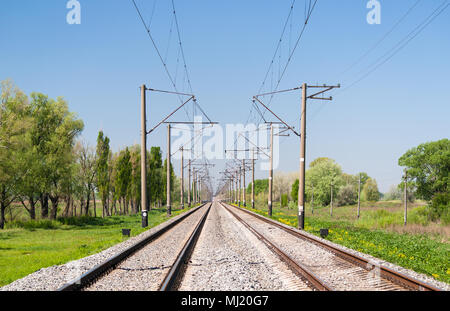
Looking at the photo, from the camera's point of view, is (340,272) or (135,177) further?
(135,177)

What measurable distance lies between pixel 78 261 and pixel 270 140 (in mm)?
26694

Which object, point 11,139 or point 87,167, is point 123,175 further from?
point 11,139

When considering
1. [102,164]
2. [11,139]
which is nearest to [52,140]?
[11,139]

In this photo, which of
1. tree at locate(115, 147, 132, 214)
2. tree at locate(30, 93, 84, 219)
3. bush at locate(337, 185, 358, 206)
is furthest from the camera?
bush at locate(337, 185, 358, 206)

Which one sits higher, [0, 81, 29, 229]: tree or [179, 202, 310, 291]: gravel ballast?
[0, 81, 29, 229]: tree

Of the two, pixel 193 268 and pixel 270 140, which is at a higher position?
pixel 270 140

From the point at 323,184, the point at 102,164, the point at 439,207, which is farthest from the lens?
the point at 323,184

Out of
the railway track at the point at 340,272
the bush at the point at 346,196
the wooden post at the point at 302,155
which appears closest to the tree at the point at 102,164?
the wooden post at the point at 302,155

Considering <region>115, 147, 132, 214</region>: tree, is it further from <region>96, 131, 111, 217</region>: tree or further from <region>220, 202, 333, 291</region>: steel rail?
<region>220, 202, 333, 291</region>: steel rail

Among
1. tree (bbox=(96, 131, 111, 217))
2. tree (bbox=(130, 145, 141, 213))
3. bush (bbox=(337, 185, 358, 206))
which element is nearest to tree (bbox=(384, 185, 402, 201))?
bush (bbox=(337, 185, 358, 206))

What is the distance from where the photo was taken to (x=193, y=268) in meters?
9.12

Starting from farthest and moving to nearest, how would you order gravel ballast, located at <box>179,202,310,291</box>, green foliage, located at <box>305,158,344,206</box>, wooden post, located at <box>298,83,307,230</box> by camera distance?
green foliage, located at <box>305,158,344,206</box> → wooden post, located at <box>298,83,307,230</box> → gravel ballast, located at <box>179,202,310,291</box>

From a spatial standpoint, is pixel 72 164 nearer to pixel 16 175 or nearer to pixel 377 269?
pixel 16 175
